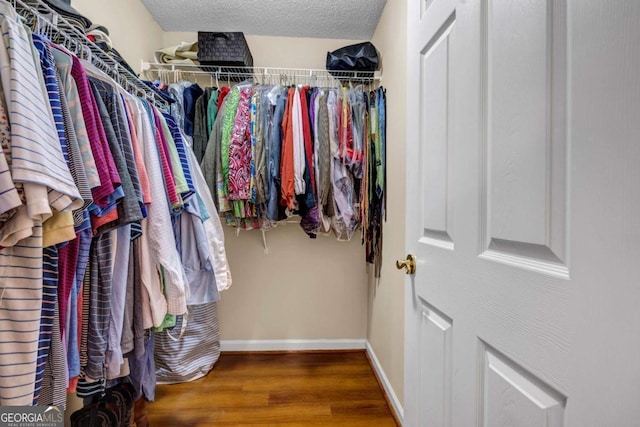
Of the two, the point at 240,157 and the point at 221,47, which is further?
the point at 221,47

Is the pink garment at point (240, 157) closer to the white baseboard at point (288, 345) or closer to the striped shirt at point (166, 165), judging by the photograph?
the striped shirt at point (166, 165)

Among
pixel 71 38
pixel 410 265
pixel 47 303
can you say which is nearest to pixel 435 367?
pixel 410 265

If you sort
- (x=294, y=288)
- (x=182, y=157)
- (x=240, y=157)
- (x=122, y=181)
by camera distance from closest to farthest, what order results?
(x=122, y=181) → (x=182, y=157) → (x=240, y=157) → (x=294, y=288)

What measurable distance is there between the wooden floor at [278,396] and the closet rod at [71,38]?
1.69 meters

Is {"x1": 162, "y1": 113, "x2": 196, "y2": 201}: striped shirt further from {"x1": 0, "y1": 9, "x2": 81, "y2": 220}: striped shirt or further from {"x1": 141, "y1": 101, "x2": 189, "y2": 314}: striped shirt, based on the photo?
{"x1": 0, "y1": 9, "x2": 81, "y2": 220}: striped shirt

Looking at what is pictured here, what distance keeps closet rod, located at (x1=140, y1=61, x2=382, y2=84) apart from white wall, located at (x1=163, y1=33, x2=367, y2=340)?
17 centimetres

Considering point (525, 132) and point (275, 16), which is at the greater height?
point (275, 16)

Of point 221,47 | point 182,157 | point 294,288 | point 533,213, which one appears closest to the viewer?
point 533,213

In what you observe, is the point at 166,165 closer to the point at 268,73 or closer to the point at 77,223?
the point at 77,223

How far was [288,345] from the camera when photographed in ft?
7.65

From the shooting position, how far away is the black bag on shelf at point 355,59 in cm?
201

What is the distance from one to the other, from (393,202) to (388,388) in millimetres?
1097

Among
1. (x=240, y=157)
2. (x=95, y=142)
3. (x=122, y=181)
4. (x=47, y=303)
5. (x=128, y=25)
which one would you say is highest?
(x=128, y=25)

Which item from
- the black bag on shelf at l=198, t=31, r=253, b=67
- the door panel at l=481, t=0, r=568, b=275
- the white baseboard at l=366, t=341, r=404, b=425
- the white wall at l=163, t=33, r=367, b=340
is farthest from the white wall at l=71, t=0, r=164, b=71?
the white baseboard at l=366, t=341, r=404, b=425
